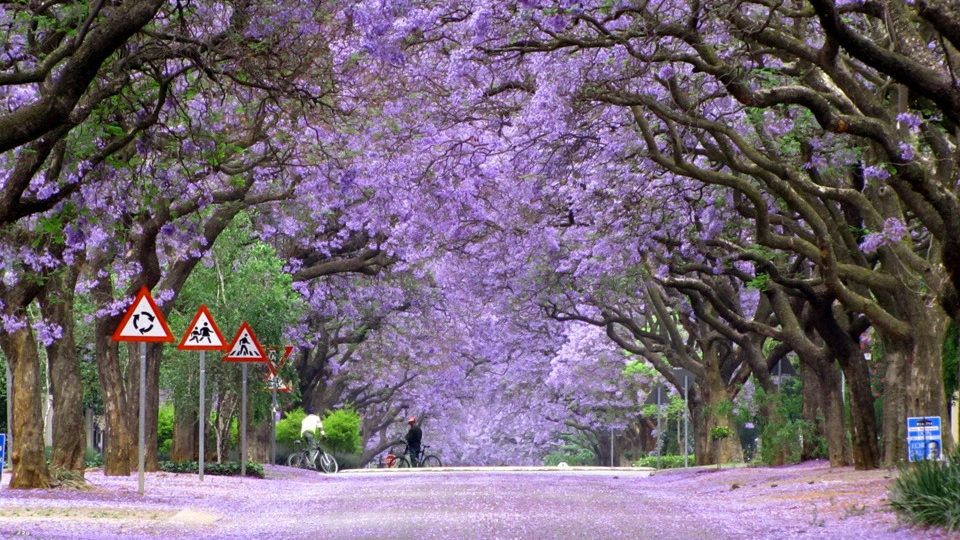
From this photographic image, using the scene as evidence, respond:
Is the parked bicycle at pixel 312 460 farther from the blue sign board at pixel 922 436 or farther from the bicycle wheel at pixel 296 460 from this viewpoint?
the blue sign board at pixel 922 436

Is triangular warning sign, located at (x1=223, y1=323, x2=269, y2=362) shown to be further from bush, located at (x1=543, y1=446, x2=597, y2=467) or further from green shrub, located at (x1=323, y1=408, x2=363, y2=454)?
bush, located at (x1=543, y1=446, x2=597, y2=467)

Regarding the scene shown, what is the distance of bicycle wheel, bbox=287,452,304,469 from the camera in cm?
3823

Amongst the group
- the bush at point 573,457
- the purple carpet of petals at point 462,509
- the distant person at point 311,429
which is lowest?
the purple carpet of petals at point 462,509

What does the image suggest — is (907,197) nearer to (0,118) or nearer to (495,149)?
(0,118)

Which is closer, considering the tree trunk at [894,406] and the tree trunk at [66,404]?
the tree trunk at [894,406]

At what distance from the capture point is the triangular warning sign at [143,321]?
794 inches

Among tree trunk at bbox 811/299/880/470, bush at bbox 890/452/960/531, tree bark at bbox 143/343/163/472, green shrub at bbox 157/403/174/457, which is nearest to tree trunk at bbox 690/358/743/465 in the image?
tree trunk at bbox 811/299/880/470

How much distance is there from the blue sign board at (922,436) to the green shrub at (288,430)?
2461 centimetres

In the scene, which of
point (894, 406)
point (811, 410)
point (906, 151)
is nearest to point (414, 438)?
point (811, 410)

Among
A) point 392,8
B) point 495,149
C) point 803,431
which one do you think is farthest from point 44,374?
point 392,8

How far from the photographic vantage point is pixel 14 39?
16719 millimetres

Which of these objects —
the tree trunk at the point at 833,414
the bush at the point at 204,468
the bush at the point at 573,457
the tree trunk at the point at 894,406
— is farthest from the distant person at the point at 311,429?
the bush at the point at 573,457

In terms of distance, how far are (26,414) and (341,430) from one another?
2399 centimetres

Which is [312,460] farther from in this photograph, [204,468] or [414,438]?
[204,468]
